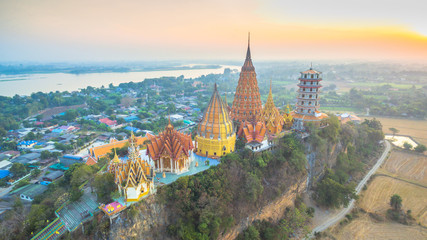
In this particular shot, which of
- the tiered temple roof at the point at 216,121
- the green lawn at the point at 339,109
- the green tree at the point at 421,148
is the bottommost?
the green tree at the point at 421,148

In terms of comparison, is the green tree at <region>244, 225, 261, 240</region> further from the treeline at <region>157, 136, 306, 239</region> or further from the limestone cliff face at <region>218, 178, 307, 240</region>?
the treeline at <region>157, 136, 306, 239</region>

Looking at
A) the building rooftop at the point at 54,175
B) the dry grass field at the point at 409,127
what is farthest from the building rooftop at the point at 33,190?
the dry grass field at the point at 409,127

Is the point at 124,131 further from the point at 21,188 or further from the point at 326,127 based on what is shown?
the point at 326,127

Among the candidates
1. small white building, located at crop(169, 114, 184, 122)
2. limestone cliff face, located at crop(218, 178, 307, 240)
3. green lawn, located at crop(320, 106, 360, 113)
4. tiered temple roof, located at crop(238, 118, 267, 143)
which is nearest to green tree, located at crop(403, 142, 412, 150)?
limestone cliff face, located at crop(218, 178, 307, 240)

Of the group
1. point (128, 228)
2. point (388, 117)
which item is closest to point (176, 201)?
point (128, 228)

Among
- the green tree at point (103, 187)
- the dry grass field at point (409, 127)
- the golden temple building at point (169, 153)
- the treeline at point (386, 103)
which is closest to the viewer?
the green tree at point (103, 187)

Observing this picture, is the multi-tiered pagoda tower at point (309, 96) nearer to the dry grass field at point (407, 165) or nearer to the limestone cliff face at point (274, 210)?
the limestone cliff face at point (274, 210)
